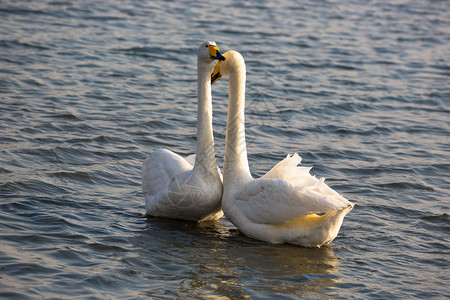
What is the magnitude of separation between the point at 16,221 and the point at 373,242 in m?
3.74

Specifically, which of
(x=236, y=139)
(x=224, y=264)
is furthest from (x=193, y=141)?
(x=224, y=264)

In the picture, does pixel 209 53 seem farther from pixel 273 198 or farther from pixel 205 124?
pixel 273 198

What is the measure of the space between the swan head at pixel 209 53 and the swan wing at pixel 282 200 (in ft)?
4.59

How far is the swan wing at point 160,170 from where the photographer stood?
25.5ft

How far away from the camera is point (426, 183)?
9.38 m

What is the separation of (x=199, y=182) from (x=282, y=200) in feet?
3.30

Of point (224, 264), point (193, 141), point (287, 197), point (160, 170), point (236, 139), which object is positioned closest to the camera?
point (224, 264)

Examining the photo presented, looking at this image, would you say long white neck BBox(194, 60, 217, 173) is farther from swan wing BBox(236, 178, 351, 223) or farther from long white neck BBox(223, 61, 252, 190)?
swan wing BBox(236, 178, 351, 223)

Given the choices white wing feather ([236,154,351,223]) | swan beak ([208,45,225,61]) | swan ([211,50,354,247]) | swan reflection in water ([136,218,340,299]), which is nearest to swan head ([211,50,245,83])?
swan ([211,50,354,247])

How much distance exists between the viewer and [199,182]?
7391 mm

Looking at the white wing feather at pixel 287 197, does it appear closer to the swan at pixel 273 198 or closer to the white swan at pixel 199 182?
the swan at pixel 273 198

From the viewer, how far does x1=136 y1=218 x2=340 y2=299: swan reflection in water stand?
609 centimetres

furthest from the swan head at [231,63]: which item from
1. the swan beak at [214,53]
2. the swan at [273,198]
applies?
the swan beak at [214,53]

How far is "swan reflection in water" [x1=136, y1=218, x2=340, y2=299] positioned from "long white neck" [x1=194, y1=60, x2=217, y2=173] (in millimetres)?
763
